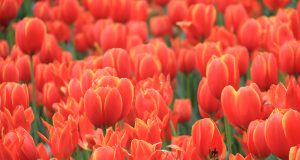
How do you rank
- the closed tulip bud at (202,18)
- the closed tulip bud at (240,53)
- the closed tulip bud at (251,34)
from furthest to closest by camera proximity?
the closed tulip bud at (202,18) → the closed tulip bud at (251,34) → the closed tulip bud at (240,53)

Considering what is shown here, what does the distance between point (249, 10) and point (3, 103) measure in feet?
6.52

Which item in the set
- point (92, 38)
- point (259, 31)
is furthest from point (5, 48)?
point (259, 31)

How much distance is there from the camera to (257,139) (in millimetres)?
1899

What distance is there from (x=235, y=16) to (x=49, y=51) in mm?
871

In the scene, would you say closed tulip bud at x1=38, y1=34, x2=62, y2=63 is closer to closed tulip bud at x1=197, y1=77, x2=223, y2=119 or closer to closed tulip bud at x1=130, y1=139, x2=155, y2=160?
closed tulip bud at x1=197, y1=77, x2=223, y2=119

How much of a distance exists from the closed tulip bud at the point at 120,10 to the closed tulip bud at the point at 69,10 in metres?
0.22

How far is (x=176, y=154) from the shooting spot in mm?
1850

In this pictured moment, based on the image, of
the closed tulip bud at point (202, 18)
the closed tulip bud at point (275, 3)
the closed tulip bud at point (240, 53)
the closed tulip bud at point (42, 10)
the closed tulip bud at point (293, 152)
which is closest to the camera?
the closed tulip bud at point (293, 152)

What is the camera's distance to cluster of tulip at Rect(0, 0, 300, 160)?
1.89m

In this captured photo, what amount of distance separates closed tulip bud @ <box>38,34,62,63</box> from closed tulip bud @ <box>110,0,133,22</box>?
46cm

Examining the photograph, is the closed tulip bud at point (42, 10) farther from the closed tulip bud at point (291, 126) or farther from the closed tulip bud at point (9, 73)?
the closed tulip bud at point (291, 126)

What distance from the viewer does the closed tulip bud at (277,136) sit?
1783 mm

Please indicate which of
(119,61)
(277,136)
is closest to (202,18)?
(119,61)

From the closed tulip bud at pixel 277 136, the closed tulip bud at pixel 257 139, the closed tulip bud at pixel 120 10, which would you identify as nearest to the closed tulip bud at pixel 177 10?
the closed tulip bud at pixel 120 10
